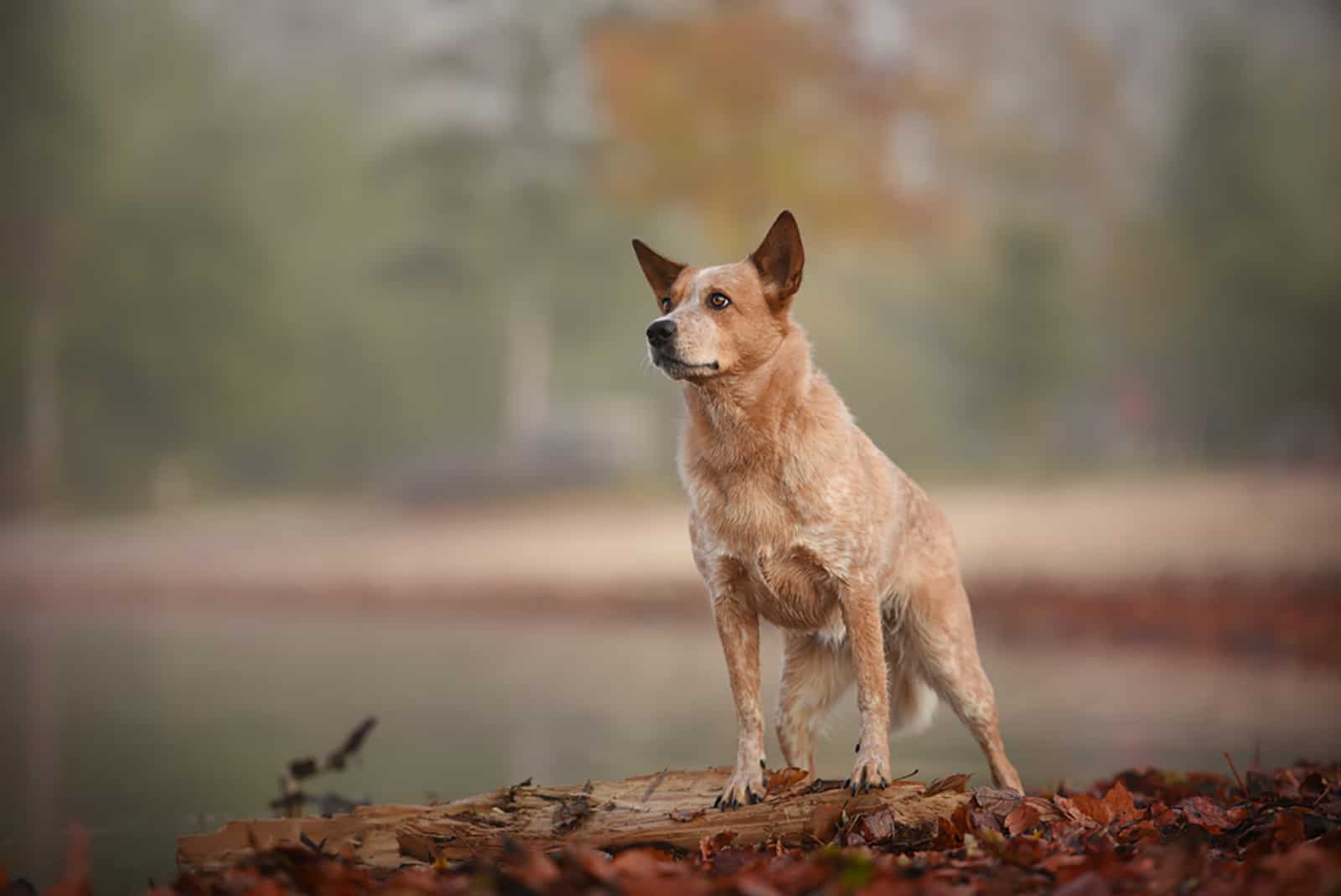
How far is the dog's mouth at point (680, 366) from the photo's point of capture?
3.94 metres

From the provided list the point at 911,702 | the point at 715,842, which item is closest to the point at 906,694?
the point at 911,702

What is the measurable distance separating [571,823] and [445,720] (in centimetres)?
Result: 406

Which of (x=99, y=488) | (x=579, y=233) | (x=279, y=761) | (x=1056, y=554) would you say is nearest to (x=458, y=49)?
(x=579, y=233)

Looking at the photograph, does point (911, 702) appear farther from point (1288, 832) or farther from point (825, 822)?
point (1288, 832)

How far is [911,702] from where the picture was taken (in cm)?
477

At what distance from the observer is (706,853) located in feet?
11.8

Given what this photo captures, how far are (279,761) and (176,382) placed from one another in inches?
583

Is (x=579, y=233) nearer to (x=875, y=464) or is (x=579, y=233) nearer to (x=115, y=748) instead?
(x=115, y=748)

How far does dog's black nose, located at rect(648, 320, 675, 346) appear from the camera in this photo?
388cm

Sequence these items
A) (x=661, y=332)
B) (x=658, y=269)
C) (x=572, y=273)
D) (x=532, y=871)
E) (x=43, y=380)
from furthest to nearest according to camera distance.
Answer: (x=572, y=273)
(x=43, y=380)
(x=658, y=269)
(x=661, y=332)
(x=532, y=871)

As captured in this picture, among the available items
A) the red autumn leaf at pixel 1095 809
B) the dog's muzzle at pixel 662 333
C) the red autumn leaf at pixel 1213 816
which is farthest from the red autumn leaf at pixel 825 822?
the dog's muzzle at pixel 662 333

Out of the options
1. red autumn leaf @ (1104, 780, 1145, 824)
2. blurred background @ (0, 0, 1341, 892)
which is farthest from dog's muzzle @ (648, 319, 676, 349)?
blurred background @ (0, 0, 1341, 892)

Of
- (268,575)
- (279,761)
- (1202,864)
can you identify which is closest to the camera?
(1202,864)

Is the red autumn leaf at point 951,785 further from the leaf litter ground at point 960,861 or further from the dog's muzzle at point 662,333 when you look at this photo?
the dog's muzzle at point 662,333
